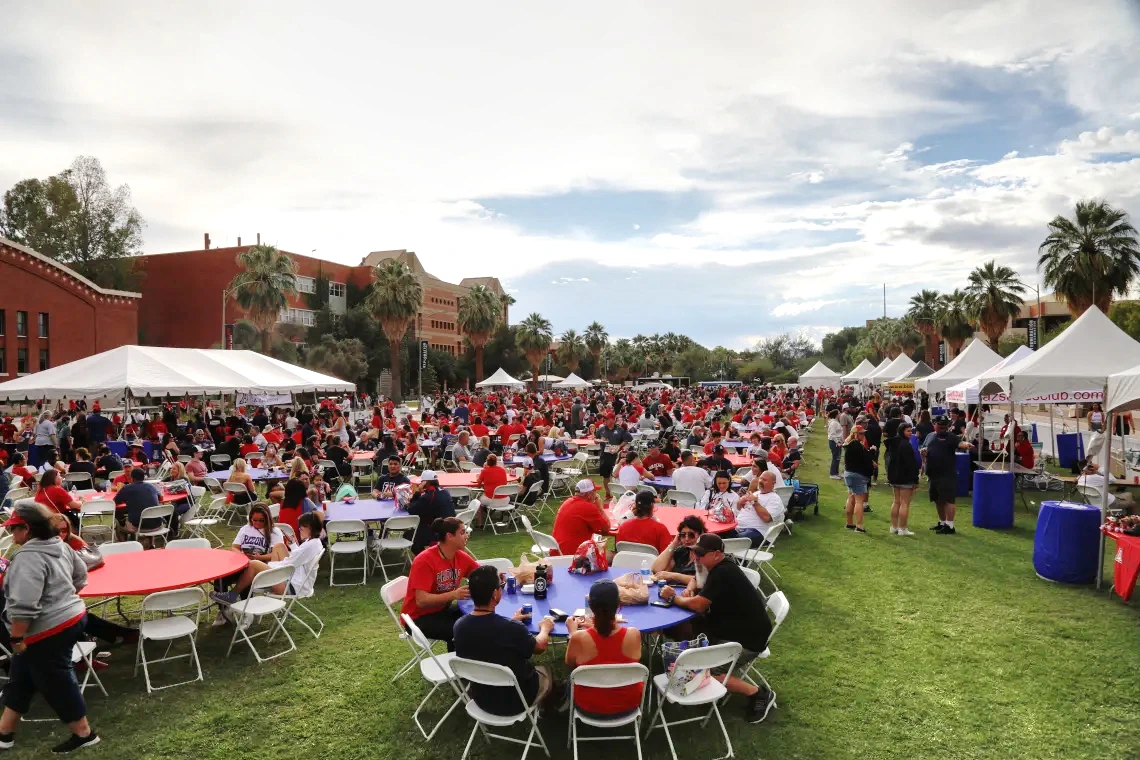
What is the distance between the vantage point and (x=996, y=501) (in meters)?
10.9

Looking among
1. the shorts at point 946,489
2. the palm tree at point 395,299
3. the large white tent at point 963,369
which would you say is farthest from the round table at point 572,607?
the palm tree at point 395,299

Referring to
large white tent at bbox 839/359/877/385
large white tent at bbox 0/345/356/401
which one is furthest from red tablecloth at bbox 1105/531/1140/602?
large white tent at bbox 839/359/877/385

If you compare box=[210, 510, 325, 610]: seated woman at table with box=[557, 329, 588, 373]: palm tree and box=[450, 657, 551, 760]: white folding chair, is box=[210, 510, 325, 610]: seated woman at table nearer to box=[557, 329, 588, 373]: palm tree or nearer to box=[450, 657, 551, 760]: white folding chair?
box=[450, 657, 551, 760]: white folding chair

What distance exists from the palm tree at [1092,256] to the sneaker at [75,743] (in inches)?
1402

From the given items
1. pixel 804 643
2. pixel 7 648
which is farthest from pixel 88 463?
pixel 804 643

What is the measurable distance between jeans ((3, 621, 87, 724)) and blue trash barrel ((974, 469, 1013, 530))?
1194 centimetres

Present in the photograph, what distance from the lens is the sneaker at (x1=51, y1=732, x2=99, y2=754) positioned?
458cm

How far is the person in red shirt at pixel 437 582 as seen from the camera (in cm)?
531

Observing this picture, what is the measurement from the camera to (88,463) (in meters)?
12.8

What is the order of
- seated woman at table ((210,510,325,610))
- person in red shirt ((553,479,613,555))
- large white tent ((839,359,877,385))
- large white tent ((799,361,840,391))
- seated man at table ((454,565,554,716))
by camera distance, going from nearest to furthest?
1. seated man at table ((454,565,554,716))
2. seated woman at table ((210,510,325,610))
3. person in red shirt ((553,479,613,555))
4. large white tent ((839,359,877,385))
5. large white tent ((799,361,840,391))

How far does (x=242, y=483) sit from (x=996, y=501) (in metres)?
12.1

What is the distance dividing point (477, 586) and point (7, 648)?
164 inches

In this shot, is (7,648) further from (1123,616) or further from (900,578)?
(1123,616)

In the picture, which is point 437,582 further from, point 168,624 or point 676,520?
point 676,520
